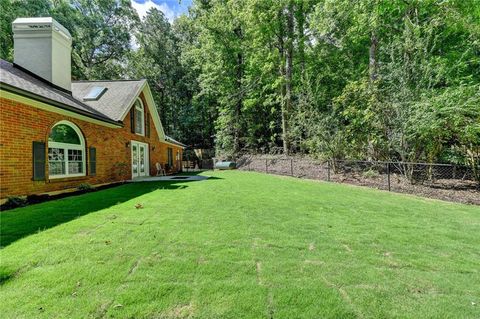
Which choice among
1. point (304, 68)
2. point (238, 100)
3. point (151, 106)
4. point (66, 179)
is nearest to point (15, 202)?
point (66, 179)

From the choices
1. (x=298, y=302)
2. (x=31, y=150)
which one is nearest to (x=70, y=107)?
(x=31, y=150)

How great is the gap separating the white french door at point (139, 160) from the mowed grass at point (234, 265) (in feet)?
29.3

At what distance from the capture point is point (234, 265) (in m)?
2.88

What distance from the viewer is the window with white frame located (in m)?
14.4

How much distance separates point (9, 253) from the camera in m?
3.06

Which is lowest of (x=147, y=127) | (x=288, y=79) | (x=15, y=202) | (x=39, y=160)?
(x=15, y=202)

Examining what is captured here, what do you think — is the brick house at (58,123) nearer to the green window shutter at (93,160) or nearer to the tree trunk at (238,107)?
the green window shutter at (93,160)

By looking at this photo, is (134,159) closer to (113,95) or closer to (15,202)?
(113,95)

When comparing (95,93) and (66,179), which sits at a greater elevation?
(95,93)

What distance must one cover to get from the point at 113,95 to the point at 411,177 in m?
13.4

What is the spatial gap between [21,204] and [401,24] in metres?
16.8

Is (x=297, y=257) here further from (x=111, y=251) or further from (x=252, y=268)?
(x=111, y=251)

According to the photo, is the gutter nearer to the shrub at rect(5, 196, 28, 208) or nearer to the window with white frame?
the shrub at rect(5, 196, 28, 208)

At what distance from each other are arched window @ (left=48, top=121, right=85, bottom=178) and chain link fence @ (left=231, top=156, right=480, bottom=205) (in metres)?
10.1
